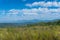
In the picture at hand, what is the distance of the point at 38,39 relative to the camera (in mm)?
9062

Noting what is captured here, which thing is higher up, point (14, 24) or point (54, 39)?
point (14, 24)

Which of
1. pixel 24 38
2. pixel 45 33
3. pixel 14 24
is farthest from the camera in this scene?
pixel 14 24

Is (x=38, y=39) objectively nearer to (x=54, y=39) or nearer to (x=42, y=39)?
(x=42, y=39)

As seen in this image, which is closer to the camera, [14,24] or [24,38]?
[24,38]

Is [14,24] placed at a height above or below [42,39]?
above

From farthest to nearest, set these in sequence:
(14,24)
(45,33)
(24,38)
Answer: (14,24) < (45,33) < (24,38)

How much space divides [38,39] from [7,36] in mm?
1420

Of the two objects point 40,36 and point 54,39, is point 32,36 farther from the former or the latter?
point 54,39

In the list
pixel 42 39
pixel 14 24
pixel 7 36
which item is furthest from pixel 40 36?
pixel 14 24

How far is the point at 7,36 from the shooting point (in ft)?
30.3

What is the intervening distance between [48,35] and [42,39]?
0.49 meters

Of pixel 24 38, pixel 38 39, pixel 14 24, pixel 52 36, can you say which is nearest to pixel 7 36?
pixel 24 38

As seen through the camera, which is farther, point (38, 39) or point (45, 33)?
point (45, 33)

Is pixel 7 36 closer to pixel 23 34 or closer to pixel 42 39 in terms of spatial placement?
pixel 23 34
